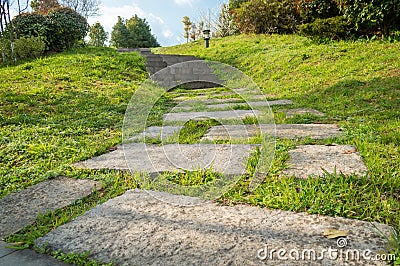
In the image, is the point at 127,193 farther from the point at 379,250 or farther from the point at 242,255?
the point at 379,250

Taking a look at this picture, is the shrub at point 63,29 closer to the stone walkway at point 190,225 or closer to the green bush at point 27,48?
the green bush at point 27,48

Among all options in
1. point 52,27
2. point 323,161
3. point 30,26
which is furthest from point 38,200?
point 30,26

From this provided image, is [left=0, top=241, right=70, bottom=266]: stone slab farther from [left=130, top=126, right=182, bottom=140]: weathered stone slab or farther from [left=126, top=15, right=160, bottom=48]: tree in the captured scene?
[left=126, top=15, right=160, bottom=48]: tree

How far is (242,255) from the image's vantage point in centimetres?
106

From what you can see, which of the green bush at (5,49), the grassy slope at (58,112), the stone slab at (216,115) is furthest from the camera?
the green bush at (5,49)

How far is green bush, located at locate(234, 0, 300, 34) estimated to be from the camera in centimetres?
941

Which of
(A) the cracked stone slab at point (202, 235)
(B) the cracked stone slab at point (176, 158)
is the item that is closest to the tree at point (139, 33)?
(B) the cracked stone slab at point (176, 158)

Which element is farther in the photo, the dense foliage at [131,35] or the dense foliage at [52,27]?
the dense foliage at [131,35]

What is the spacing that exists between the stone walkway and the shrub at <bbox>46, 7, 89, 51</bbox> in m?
8.38

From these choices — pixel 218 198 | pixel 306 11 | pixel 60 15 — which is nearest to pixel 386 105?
pixel 218 198

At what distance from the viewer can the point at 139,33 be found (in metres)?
20.1

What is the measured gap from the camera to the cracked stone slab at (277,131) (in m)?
2.57

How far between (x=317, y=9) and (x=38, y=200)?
8.06 meters

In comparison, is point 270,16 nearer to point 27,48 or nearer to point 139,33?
point 27,48
